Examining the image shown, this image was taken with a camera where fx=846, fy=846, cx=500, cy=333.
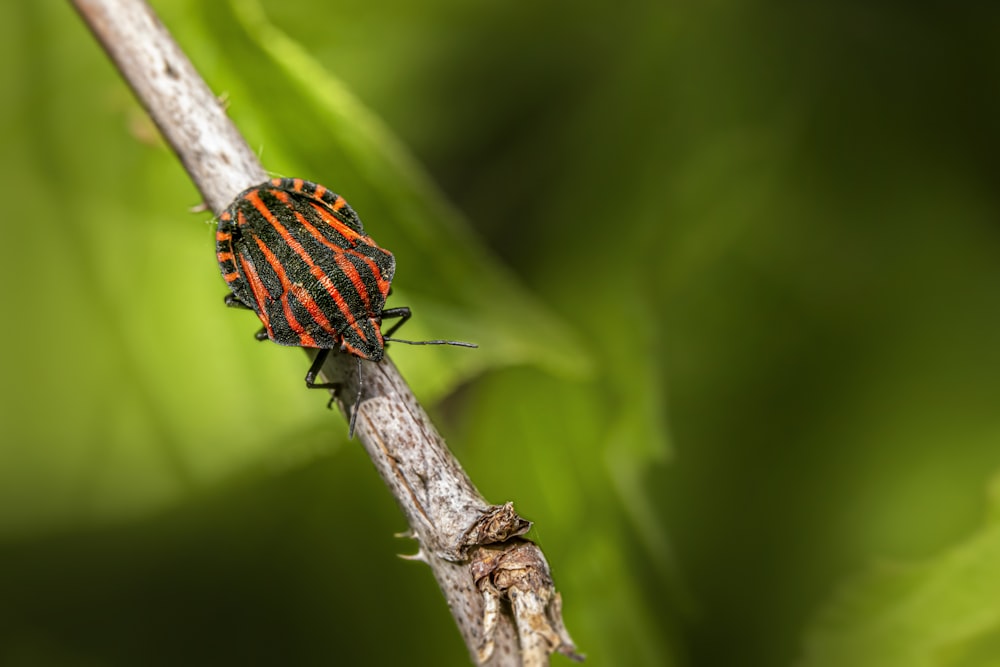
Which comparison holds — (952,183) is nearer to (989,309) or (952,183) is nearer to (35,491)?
(989,309)

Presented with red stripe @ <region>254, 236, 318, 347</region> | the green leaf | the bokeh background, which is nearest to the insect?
red stripe @ <region>254, 236, 318, 347</region>

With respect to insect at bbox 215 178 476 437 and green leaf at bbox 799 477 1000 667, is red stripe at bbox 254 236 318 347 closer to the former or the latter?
insect at bbox 215 178 476 437

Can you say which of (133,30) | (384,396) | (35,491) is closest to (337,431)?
(384,396)

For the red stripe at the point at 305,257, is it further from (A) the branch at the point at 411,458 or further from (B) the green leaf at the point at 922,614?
(B) the green leaf at the point at 922,614

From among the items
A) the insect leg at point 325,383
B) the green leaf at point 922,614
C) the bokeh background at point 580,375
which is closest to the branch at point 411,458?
the insect leg at point 325,383

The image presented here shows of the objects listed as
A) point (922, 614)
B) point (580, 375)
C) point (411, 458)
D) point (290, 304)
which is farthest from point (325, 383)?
point (922, 614)

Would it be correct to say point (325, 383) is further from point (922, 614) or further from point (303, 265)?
point (922, 614)
